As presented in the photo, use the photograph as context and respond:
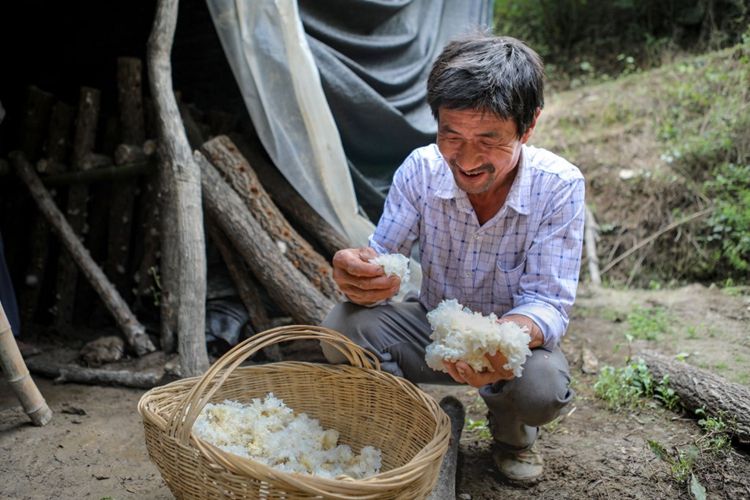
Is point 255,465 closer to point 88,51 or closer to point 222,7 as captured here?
point 222,7

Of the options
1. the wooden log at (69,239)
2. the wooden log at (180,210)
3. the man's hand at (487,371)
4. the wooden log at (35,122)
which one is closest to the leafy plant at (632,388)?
the man's hand at (487,371)

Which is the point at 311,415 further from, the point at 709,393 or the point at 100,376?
the point at 709,393

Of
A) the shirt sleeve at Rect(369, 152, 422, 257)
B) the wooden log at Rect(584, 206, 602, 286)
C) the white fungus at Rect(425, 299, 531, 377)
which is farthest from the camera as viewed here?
the wooden log at Rect(584, 206, 602, 286)

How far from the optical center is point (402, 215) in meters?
2.75

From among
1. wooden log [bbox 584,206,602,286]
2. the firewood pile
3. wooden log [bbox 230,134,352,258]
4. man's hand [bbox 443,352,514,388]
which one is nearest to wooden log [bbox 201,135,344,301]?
the firewood pile

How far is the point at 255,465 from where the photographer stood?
180 centimetres

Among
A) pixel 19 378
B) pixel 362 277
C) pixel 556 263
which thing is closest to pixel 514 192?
pixel 556 263

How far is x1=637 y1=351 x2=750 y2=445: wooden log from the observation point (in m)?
2.79

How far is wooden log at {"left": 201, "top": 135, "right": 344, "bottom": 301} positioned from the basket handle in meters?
1.23

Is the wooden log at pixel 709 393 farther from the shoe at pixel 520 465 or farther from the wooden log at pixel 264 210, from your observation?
the wooden log at pixel 264 210

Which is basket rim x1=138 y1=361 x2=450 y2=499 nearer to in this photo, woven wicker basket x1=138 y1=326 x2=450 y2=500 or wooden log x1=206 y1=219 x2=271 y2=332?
woven wicker basket x1=138 y1=326 x2=450 y2=500

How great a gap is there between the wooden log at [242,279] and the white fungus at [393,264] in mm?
1618

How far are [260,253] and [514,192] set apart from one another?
5.49 feet

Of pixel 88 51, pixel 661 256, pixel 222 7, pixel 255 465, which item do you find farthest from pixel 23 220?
pixel 661 256
